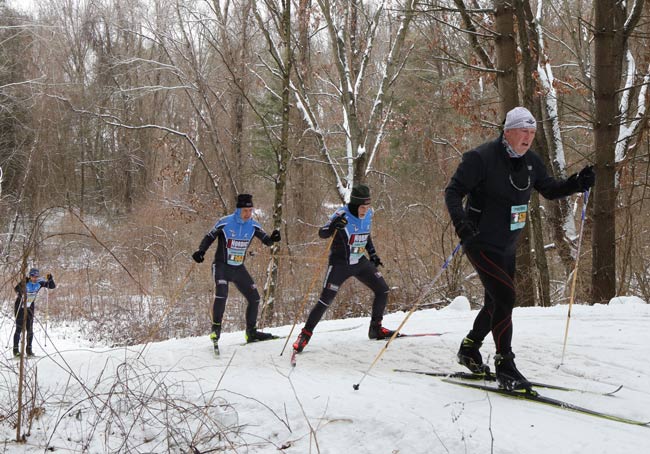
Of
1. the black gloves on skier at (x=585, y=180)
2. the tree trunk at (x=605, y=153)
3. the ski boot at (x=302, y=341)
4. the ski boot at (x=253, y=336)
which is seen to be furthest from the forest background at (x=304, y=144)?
the black gloves on skier at (x=585, y=180)

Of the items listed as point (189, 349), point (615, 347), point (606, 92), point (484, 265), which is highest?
point (606, 92)

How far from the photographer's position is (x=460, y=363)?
5.38 metres

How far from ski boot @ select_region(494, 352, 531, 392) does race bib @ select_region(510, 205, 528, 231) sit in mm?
1082

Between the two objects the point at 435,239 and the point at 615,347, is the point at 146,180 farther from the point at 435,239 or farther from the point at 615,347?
the point at 615,347

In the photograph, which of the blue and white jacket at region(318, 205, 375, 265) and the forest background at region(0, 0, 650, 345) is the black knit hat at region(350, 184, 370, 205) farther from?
the forest background at region(0, 0, 650, 345)

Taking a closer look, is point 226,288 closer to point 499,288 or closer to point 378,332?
point 378,332

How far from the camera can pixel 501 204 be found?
471cm

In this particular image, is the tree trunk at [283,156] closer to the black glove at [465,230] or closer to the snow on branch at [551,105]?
the snow on branch at [551,105]

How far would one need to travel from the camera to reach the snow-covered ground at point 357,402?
13.1ft

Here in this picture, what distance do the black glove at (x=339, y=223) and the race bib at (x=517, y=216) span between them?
243 centimetres

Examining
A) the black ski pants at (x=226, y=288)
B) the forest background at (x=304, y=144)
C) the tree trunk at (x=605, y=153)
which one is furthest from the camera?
the forest background at (x=304, y=144)

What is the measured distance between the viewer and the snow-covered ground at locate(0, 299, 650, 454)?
13.1ft

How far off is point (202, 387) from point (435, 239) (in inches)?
348

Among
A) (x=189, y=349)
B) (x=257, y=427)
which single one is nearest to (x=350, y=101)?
(x=189, y=349)
